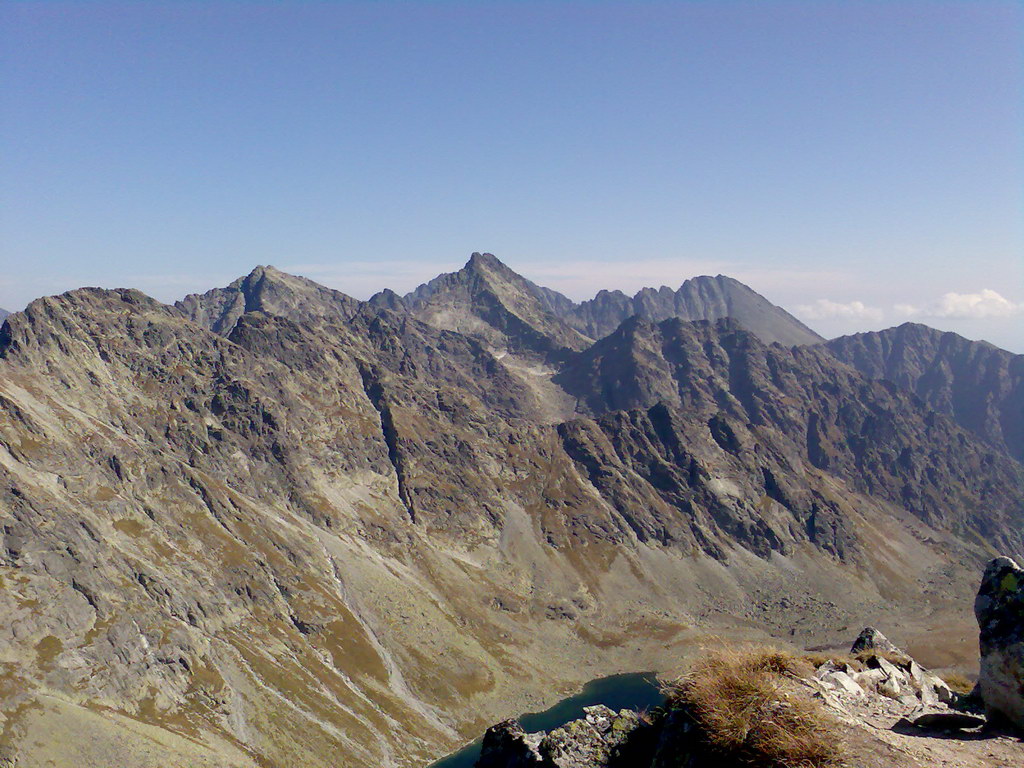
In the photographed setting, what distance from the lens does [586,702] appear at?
170 meters

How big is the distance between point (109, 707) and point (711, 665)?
469ft

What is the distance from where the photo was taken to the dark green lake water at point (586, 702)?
5600 inches

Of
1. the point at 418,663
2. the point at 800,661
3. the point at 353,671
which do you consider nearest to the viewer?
the point at 800,661

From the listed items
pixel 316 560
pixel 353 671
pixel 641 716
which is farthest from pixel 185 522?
pixel 641 716

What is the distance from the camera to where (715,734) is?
12.3 m

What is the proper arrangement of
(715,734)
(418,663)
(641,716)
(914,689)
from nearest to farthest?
(715,734) < (641,716) < (914,689) < (418,663)

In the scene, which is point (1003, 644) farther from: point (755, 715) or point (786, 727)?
point (755, 715)

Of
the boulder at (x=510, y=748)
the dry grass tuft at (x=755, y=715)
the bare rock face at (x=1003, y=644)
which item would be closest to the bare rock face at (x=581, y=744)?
the boulder at (x=510, y=748)

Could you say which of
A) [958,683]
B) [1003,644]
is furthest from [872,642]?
[1003,644]

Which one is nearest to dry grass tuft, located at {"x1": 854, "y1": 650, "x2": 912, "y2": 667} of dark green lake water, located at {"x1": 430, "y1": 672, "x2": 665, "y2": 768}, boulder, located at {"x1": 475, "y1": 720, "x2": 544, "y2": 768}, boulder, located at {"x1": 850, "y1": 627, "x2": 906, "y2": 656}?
boulder, located at {"x1": 850, "y1": 627, "x2": 906, "y2": 656}

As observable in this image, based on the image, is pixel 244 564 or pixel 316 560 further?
pixel 316 560

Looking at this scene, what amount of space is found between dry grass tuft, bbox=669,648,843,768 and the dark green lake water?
145320 millimetres

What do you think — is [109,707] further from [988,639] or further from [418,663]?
[988,639]

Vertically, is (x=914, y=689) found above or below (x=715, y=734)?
below
